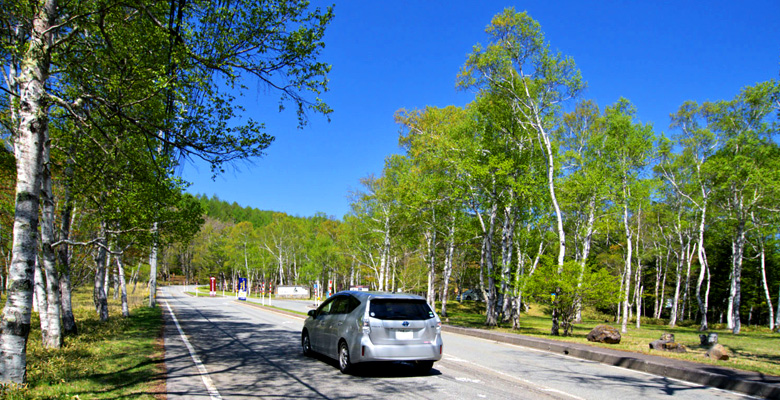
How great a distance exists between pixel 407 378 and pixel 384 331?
984mm

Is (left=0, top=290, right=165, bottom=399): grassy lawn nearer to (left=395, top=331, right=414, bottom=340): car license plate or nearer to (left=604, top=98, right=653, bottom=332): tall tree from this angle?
(left=395, top=331, right=414, bottom=340): car license plate

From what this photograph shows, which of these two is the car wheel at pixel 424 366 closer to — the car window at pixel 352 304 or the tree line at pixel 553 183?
the car window at pixel 352 304

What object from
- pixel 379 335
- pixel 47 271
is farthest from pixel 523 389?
pixel 47 271

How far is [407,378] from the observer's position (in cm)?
878

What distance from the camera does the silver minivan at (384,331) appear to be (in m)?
8.69

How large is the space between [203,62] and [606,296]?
15.5 metres

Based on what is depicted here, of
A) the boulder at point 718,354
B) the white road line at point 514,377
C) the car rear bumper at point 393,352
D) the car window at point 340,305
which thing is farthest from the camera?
the boulder at point 718,354

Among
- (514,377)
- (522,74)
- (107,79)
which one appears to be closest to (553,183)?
(522,74)

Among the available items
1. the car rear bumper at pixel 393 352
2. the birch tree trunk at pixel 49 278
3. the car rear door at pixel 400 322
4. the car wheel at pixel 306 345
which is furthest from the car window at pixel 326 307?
the birch tree trunk at pixel 49 278

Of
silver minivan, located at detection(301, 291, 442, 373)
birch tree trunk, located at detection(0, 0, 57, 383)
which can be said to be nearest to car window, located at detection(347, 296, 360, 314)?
silver minivan, located at detection(301, 291, 442, 373)

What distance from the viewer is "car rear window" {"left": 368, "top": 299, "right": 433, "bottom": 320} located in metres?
8.98

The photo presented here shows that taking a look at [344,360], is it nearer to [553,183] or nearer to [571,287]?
[571,287]

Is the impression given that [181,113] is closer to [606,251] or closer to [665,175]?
[665,175]

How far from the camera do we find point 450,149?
78.0 ft
